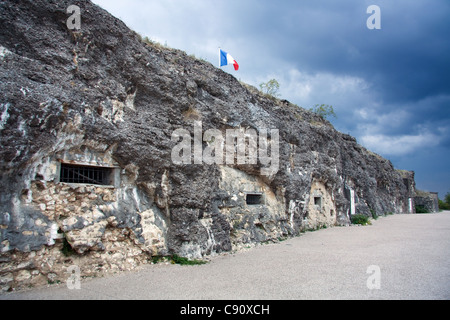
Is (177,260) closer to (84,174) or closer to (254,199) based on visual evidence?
(84,174)

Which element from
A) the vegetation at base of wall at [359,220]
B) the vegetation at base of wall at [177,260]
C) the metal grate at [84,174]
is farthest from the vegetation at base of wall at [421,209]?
the metal grate at [84,174]

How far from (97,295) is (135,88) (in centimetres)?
466

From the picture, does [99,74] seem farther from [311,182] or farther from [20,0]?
[311,182]

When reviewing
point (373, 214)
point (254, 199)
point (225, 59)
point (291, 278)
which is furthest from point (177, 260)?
point (373, 214)

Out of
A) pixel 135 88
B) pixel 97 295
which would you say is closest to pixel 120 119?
pixel 135 88

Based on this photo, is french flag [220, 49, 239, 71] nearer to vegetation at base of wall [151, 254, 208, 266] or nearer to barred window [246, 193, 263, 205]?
barred window [246, 193, 263, 205]

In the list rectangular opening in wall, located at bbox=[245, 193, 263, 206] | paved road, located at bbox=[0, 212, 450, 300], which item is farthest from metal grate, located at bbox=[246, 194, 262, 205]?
paved road, located at bbox=[0, 212, 450, 300]

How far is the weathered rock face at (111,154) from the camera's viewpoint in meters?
5.25

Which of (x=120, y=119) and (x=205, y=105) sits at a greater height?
(x=205, y=105)

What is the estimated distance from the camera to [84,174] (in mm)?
6352

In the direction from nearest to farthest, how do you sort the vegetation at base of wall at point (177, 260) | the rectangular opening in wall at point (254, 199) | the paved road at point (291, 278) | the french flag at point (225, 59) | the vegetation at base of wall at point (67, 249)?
the paved road at point (291, 278) < the vegetation at base of wall at point (67, 249) < the vegetation at base of wall at point (177, 260) < the rectangular opening in wall at point (254, 199) < the french flag at point (225, 59)

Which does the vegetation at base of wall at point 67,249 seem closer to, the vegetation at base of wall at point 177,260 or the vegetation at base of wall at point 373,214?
the vegetation at base of wall at point 177,260

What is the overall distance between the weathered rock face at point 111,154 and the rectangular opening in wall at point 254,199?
0.18 feet

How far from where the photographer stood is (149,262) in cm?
674
